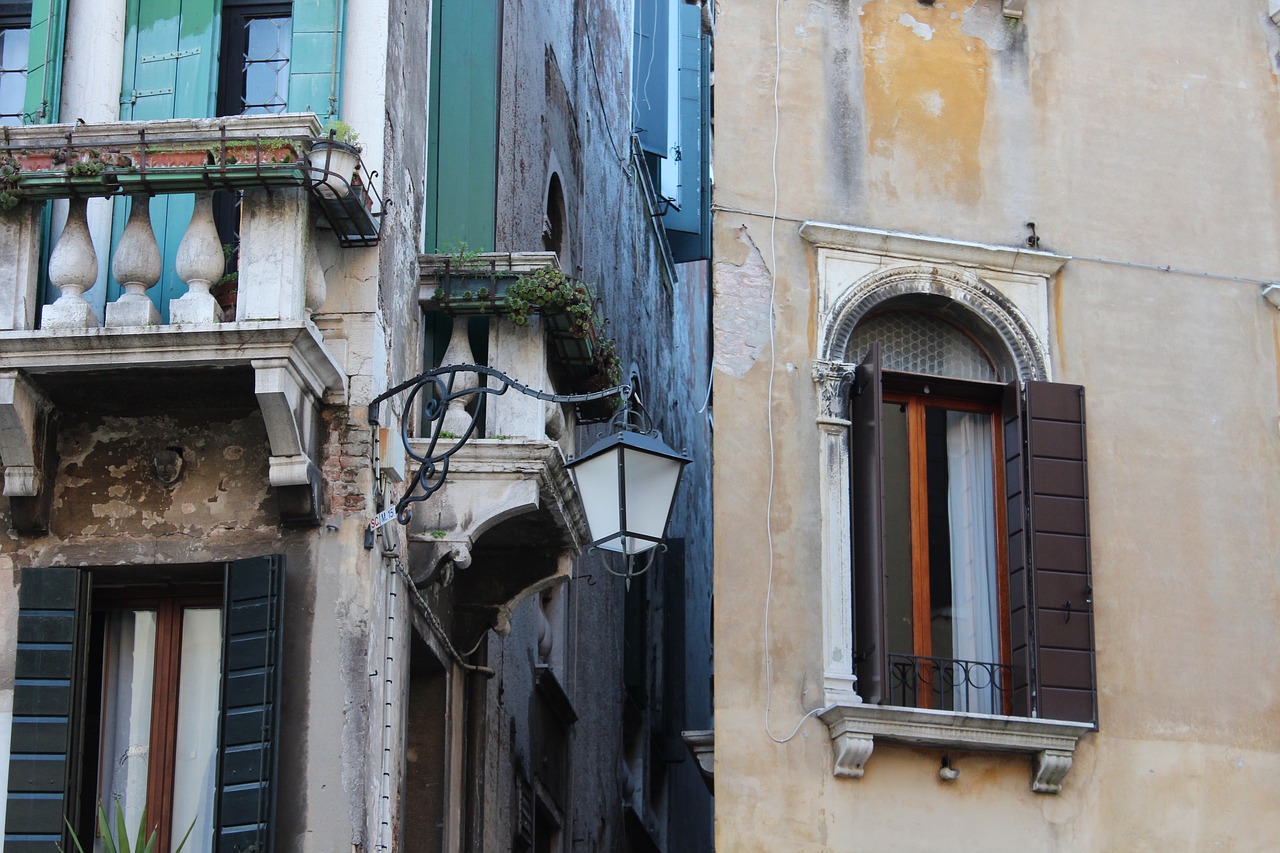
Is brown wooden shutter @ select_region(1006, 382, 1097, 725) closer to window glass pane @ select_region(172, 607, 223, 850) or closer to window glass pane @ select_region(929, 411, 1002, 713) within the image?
window glass pane @ select_region(929, 411, 1002, 713)

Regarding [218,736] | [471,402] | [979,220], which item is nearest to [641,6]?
[979,220]

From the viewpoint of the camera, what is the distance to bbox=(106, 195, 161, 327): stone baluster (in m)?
8.49

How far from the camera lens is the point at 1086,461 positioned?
11.1 m

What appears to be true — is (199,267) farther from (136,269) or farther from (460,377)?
(460,377)

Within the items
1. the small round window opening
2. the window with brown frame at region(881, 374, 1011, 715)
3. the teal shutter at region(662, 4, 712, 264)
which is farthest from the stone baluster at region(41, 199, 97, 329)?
the teal shutter at region(662, 4, 712, 264)

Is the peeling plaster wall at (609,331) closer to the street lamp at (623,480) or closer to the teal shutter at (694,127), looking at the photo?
the teal shutter at (694,127)

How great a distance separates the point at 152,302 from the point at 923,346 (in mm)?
4724

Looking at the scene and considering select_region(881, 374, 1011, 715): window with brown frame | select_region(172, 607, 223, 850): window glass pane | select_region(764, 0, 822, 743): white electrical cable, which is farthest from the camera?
select_region(881, 374, 1011, 715): window with brown frame

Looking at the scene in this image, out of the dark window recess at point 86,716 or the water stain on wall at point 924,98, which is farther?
the water stain on wall at point 924,98

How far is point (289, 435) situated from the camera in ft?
27.9

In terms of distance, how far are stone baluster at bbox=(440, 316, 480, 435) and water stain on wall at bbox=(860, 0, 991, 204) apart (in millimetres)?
2854

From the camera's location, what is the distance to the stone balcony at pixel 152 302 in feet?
27.5

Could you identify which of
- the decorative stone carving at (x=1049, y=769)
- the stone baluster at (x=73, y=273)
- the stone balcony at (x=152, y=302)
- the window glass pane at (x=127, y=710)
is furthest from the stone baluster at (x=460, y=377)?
the decorative stone carving at (x=1049, y=769)

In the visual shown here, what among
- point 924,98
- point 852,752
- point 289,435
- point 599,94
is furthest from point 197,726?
point 599,94
